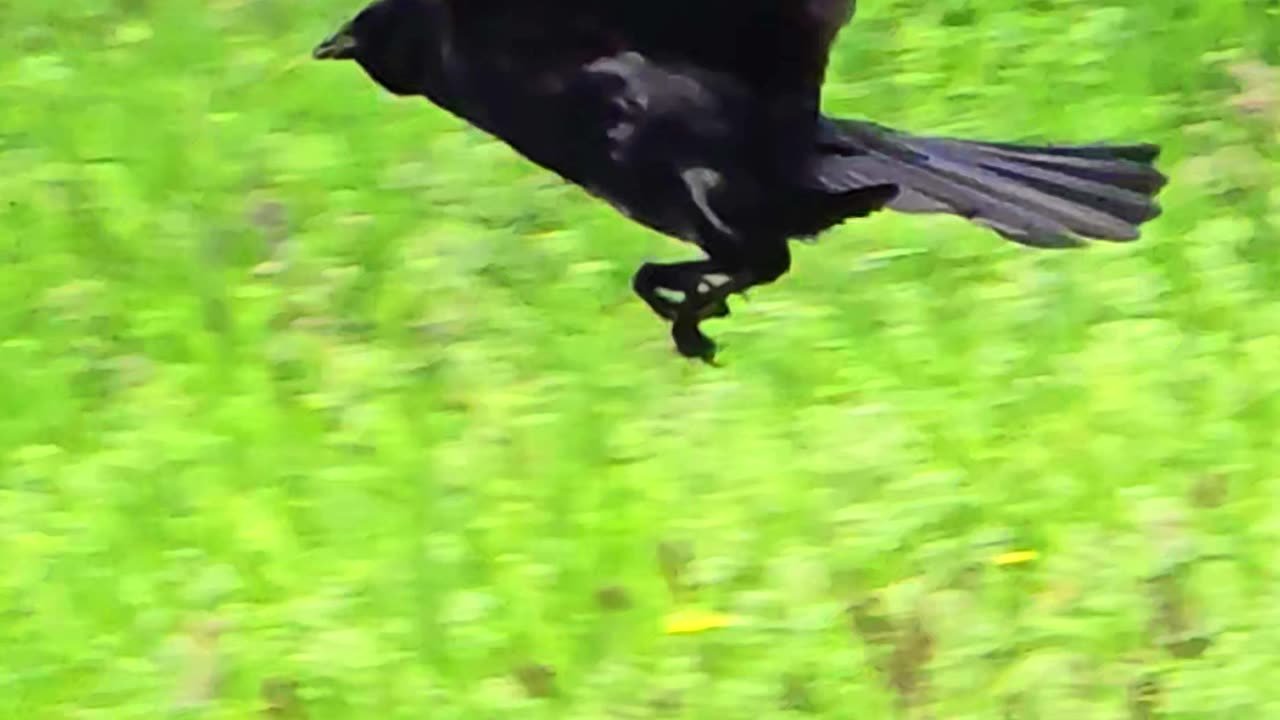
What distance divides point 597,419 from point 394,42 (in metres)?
1.79

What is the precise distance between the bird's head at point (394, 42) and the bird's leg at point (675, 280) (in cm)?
11

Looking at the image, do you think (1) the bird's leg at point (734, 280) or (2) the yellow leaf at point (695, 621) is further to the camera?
(2) the yellow leaf at point (695, 621)

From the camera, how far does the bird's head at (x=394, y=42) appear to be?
2.89 ft

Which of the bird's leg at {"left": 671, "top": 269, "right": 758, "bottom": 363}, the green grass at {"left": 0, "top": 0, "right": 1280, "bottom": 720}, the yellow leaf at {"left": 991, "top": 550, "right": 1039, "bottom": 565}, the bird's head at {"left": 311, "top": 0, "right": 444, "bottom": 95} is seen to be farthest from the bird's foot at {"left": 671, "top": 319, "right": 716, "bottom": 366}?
the yellow leaf at {"left": 991, "top": 550, "right": 1039, "bottom": 565}

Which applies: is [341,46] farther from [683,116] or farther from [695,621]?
[695,621]

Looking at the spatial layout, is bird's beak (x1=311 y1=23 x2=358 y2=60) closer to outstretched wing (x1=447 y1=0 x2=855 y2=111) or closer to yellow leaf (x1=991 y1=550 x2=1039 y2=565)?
outstretched wing (x1=447 y1=0 x2=855 y2=111)

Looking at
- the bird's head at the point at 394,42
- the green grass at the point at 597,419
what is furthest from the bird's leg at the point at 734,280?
the green grass at the point at 597,419

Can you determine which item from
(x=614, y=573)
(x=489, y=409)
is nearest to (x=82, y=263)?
(x=489, y=409)

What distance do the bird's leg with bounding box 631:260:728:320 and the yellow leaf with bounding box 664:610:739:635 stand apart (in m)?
1.54

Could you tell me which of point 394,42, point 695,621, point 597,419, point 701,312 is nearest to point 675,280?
point 701,312

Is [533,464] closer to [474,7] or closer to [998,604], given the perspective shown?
[998,604]

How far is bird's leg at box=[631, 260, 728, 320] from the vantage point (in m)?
0.91

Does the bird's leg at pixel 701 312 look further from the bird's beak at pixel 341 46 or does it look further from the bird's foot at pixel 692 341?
the bird's beak at pixel 341 46

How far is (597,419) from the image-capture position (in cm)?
267
